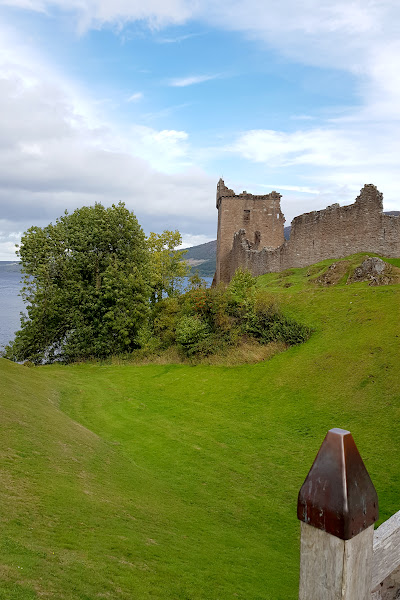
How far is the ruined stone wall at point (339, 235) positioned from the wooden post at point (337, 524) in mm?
30629

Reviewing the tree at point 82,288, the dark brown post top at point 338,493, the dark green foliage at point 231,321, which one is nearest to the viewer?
the dark brown post top at point 338,493

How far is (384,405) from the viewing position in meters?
14.9

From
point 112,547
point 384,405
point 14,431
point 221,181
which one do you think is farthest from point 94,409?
point 221,181

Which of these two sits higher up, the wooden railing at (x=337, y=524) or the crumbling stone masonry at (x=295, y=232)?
the crumbling stone masonry at (x=295, y=232)

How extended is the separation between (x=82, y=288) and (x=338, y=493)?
29897 millimetres

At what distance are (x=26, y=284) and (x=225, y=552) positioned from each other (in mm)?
26406

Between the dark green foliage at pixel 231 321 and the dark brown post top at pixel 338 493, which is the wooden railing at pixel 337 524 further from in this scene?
the dark green foliage at pixel 231 321

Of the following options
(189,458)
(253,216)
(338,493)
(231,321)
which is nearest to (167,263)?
(253,216)

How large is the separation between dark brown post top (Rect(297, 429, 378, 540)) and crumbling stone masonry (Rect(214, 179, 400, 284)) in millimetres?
30631

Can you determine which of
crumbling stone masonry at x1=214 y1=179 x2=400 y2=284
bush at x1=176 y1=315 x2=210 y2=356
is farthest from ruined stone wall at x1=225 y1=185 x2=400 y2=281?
bush at x1=176 y1=315 x2=210 y2=356

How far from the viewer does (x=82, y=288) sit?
3059cm

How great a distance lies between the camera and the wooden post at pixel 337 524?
6.76 feet

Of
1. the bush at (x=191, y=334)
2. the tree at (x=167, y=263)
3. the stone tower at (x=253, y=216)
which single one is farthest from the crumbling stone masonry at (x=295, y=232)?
the bush at (x=191, y=334)

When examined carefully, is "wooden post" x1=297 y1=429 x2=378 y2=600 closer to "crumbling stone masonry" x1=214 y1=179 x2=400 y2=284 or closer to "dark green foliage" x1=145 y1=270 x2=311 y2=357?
"dark green foliage" x1=145 y1=270 x2=311 y2=357
